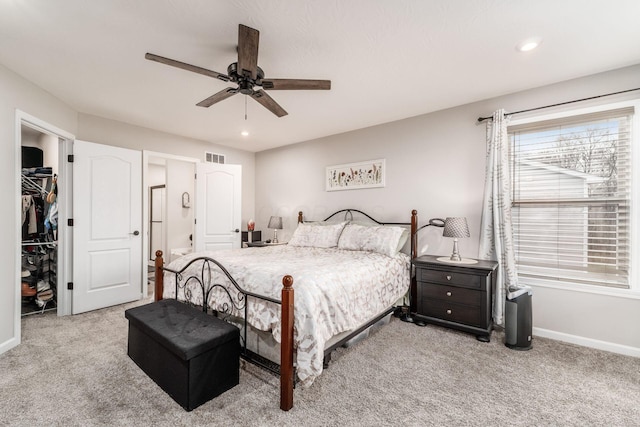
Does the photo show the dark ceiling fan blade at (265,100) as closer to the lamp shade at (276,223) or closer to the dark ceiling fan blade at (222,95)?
the dark ceiling fan blade at (222,95)

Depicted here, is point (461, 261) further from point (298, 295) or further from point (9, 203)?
point (9, 203)

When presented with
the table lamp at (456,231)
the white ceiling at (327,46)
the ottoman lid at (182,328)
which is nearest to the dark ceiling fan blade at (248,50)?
the white ceiling at (327,46)

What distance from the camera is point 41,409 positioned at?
1832 mm

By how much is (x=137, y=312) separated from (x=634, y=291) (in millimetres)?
4299

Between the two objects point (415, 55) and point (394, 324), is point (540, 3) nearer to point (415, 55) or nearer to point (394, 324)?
point (415, 55)

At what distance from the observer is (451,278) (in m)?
3.04

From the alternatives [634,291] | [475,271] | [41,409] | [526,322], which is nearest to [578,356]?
[526,322]

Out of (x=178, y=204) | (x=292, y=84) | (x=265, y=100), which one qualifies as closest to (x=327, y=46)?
(x=292, y=84)

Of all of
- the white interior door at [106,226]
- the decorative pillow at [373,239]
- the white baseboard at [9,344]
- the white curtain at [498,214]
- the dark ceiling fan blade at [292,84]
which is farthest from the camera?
the white interior door at [106,226]

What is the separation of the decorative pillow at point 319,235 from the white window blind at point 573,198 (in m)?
2.09

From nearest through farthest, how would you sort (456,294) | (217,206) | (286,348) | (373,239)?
1. (286,348)
2. (456,294)
3. (373,239)
4. (217,206)

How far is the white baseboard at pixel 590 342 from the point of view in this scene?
257 cm

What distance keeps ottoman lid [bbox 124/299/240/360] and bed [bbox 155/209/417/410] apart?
223mm

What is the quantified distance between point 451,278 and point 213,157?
4376 millimetres
